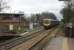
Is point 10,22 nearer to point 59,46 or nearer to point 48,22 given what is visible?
point 48,22

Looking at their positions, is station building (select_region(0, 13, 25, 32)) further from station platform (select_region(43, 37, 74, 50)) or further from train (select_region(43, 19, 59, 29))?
station platform (select_region(43, 37, 74, 50))

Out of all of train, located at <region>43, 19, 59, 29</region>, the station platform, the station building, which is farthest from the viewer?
the station building

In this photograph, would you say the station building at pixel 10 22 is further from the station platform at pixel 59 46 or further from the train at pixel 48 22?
the station platform at pixel 59 46

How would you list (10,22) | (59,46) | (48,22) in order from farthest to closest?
(10,22)
(48,22)
(59,46)

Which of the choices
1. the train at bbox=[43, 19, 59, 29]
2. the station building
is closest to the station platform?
the train at bbox=[43, 19, 59, 29]

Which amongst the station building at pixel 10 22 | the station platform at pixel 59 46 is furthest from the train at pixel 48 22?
the station platform at pixel 59 46

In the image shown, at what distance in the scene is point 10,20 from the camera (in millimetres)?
53500

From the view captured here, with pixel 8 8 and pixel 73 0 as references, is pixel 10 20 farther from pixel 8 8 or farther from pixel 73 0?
pixel 73 0

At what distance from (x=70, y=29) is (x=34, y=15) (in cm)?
3866

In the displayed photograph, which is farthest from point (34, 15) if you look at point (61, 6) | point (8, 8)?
point (61, 6)

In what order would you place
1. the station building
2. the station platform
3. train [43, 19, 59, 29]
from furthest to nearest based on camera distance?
the station building, train [43, 19, 59, 29], the station platform

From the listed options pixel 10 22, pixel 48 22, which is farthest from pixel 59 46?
pixel 10 22

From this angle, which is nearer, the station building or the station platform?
the station platform

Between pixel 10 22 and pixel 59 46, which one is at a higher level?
pixel 59 46
